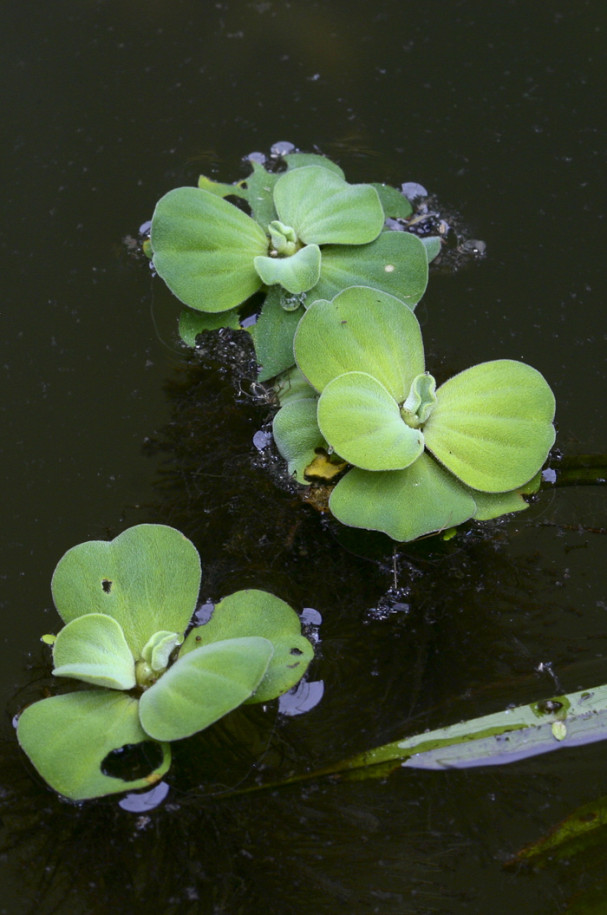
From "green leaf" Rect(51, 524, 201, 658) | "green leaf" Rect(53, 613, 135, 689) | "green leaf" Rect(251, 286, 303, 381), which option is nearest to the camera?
"green leaf" Rect(53, 613, 135, 689)

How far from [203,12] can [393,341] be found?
4.82ft

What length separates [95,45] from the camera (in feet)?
8.86

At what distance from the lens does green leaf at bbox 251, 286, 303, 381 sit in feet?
6.97

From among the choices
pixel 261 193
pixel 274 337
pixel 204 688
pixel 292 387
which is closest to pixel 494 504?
pixel 292 387

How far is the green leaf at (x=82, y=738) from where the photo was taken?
1.58 m

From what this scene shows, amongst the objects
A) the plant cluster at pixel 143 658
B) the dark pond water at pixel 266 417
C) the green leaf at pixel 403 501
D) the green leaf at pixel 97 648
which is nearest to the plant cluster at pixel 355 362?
the green leaf at pixel 403 501

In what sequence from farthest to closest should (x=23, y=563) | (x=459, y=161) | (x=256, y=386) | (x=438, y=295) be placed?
(x=459, y=161)
(x=438, y=295)
(x=256, y=386)
(x=23, y=563)

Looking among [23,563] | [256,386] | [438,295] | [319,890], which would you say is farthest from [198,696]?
[438,295]

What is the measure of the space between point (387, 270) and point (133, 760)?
1281mm

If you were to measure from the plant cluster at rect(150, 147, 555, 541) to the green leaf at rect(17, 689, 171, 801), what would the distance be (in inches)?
23.3

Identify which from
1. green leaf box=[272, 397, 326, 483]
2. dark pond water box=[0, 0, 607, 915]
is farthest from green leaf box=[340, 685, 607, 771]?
green leaf box=[272, 397, 326, 483]

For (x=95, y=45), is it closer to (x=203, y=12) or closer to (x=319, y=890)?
(x=203, y=12)

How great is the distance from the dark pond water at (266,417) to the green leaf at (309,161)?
0.10 meters

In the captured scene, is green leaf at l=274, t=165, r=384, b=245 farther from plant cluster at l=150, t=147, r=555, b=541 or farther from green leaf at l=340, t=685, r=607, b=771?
green leaf at l=340, t=685, r=607, b=771
